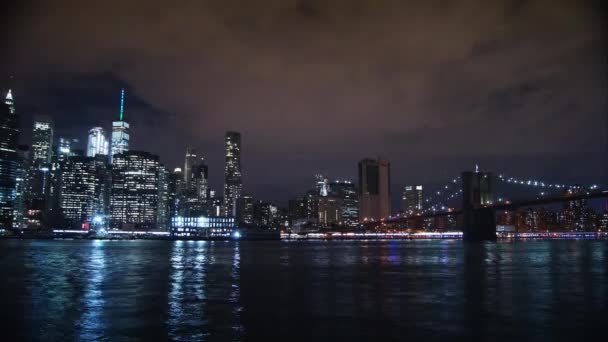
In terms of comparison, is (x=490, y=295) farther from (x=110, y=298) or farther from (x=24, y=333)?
(x=24, y=333)

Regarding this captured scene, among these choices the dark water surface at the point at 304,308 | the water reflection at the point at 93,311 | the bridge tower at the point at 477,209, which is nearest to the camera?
the water reflection at the point at 93,311

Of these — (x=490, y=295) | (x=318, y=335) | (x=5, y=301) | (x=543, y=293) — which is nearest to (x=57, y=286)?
(x=5, y=301)

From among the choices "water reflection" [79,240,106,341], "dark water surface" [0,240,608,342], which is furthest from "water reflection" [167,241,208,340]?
"water reflection" [79,240,106,341]

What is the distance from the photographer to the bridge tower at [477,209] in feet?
401

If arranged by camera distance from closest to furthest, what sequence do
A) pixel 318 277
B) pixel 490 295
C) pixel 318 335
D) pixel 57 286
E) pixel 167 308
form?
pixel 318 335
pixel 167 308
pixel 490 295
pixel 57 286
pixel 318 277

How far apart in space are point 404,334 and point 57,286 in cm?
1989

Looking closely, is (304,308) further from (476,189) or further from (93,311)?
(476,189)

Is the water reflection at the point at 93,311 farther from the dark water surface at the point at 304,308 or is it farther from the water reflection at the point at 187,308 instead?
the water reflection at the point at 187,308

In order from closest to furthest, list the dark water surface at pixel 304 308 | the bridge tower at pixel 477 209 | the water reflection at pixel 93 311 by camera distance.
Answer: the water reflection at pixel 93 311
the dark water surface at pixel 304 308
the bridge tower at pixel 477 209

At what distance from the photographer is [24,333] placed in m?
15.1

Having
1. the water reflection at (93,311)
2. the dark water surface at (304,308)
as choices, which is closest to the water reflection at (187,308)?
the dark water surface at (304,308)

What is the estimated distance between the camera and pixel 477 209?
4783 inches

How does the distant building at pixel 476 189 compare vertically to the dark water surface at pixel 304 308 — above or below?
above

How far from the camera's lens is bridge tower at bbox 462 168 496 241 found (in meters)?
122
